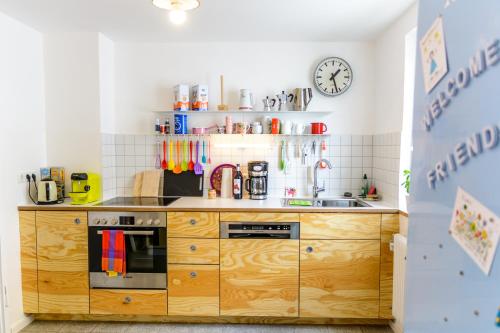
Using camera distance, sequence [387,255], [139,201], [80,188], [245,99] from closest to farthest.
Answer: [387,255] → [80,188] → [139,201] → [245,99]

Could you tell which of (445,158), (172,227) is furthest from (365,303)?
(445,158)

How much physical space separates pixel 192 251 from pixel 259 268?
1.71ft

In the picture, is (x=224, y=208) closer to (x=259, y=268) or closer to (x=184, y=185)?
(x=259, y=268)

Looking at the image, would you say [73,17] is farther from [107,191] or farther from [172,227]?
[172,227]

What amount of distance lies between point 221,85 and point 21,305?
2.37 metres

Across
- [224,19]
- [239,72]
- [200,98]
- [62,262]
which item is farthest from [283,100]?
[62,262]

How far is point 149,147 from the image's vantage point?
3.02 m

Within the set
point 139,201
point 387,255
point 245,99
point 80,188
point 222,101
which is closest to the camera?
point 387,255

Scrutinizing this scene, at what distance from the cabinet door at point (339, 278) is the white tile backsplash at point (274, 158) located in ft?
2.30

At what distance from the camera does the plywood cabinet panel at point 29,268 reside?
245 centimetres

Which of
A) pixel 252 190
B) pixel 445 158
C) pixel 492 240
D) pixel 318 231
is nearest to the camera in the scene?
pixel 492 240

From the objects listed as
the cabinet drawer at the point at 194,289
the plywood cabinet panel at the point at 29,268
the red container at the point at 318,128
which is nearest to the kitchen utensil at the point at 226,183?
the cabinet drawer at the point at 194,289

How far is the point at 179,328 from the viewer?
8.02 feet

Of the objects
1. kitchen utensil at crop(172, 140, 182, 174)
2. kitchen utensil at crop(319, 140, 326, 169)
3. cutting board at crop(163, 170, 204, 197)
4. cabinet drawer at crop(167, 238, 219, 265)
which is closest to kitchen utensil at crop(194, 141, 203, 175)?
cutting board at crop(163, 170, 204, 197)
